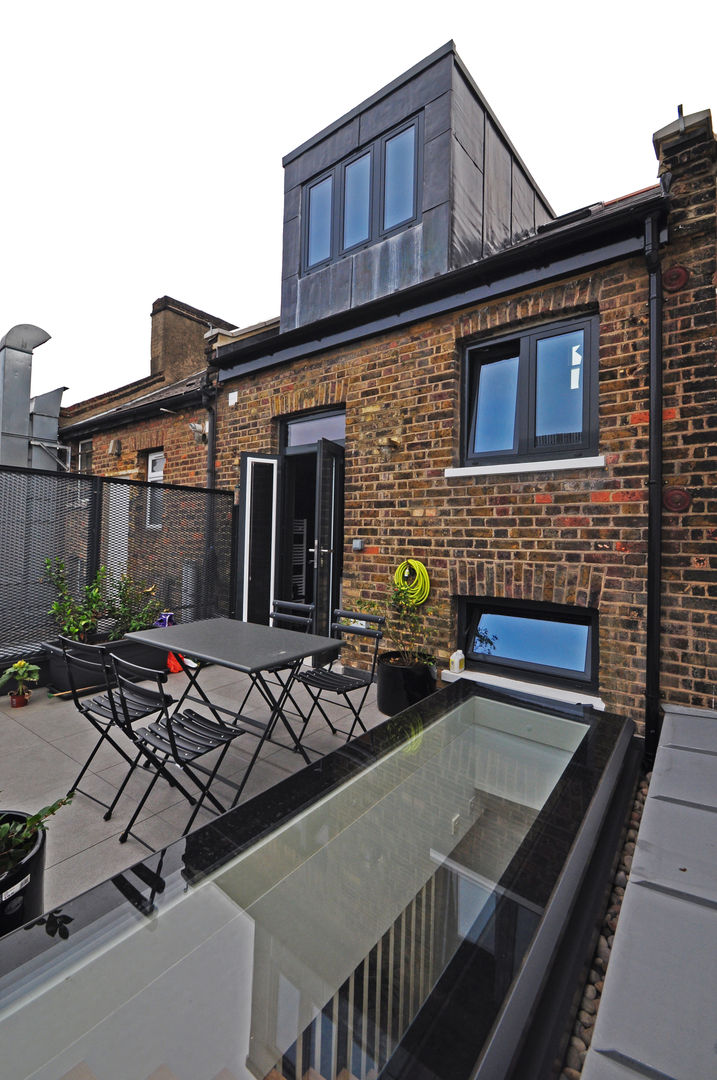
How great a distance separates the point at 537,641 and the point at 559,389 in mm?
2150

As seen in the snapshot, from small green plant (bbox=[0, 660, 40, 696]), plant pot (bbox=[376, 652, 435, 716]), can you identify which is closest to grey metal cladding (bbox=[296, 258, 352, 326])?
plant pot (bbox=[376, 652, 435, 716])

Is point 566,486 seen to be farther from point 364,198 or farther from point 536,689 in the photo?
point 364,198

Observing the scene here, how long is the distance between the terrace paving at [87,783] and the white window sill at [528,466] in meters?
2.29

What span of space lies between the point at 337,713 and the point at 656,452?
326cm

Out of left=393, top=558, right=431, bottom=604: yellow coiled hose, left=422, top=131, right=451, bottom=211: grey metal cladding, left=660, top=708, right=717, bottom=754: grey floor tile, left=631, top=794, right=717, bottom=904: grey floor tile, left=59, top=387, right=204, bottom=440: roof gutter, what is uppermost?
left=422, top=131, right=451, bottom=211: grey metal cladding

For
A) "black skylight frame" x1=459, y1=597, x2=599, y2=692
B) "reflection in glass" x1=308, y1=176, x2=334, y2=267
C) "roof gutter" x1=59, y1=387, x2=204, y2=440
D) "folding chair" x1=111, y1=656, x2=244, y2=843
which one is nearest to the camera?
"folding chair" x1=111, y1=656, x2=244, y2=843

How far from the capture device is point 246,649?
314cm

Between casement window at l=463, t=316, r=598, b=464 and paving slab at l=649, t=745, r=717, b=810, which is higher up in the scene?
casement window at l=463, t=316, r=598, b=464

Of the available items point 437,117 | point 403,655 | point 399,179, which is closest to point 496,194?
point 437,117

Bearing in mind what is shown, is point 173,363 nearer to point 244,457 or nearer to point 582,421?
point 244,457

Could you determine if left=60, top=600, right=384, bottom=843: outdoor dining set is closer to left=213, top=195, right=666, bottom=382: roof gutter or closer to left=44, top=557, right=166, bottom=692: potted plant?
left=44, top=557, right=166, bottom=692: potted plant

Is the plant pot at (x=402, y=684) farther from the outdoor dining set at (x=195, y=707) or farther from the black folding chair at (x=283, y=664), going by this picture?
the black folding chair at (x=283, y=664)

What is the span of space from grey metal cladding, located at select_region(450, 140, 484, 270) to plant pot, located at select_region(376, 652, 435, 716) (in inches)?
159

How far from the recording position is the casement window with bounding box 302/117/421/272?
17.8ft
